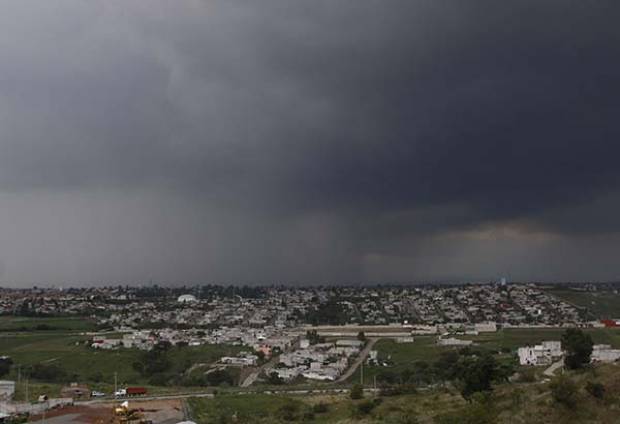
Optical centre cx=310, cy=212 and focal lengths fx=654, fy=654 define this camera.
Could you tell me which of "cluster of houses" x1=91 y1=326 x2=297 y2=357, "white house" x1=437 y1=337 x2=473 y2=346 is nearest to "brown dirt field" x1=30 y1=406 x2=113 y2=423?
"cluster of houses" x1=91 y1=326 x2=297 y2=357

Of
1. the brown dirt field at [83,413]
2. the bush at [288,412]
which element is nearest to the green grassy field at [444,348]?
the bush at [288,412]

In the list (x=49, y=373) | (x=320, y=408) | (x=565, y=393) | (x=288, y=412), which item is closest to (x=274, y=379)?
(x=49, y=373)

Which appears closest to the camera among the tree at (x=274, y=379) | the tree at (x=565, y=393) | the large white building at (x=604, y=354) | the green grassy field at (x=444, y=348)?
the tree at (x=565, y=393)

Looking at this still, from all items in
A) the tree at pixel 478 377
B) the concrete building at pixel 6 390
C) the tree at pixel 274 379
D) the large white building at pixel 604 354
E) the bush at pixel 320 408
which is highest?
the tree at pixel 478 377

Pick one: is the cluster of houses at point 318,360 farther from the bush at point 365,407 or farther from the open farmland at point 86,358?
the bush at point 365,407

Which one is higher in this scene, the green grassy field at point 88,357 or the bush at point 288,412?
the bush at point 288,412

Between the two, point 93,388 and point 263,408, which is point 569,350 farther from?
point 93,388

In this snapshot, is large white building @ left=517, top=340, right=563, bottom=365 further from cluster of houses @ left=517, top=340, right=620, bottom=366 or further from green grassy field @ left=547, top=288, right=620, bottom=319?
green grassy field @ left=547, top=288, right=620, bottom=319
